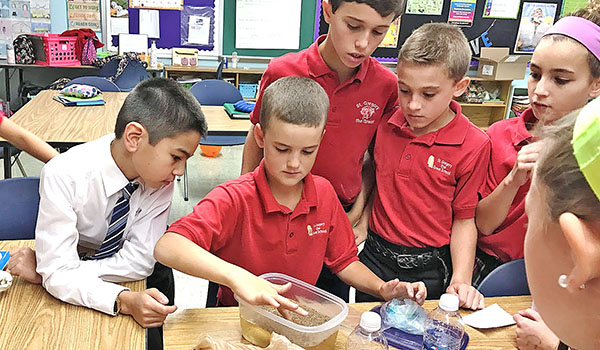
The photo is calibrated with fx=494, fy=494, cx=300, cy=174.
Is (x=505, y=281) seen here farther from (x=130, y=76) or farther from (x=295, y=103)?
(x=130, y=76)

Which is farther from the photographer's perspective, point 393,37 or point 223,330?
point 393,37

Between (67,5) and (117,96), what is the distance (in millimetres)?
2563

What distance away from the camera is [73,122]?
9.69 feet

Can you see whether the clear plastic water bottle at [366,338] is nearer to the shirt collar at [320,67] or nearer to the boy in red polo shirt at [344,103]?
the boy in red polo shirt at [344,103]

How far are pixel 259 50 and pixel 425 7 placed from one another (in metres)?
2.08

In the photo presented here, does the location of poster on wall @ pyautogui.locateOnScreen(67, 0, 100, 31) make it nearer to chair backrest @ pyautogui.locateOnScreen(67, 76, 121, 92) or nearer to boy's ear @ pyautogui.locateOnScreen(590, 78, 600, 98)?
chair backrest @ pyautogui.locateOnScreen(67, 76, 121, 92)

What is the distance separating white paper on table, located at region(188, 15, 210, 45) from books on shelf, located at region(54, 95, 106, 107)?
8.41 ft

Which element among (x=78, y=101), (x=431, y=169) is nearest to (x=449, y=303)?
(x=431, y=169)

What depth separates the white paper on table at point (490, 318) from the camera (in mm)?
1177

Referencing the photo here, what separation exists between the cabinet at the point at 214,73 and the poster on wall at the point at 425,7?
77.2 inches

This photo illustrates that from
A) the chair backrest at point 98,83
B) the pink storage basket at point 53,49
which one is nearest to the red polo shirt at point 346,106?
the chair backrest at point 98,83

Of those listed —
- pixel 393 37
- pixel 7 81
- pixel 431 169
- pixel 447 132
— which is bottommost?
pixel 7 81

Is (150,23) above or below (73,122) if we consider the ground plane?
above

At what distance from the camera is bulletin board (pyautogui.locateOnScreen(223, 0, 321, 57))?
5.84 metres
